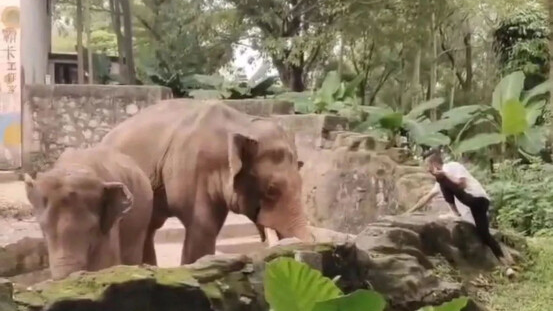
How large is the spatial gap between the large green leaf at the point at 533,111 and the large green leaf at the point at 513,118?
0.46 ft

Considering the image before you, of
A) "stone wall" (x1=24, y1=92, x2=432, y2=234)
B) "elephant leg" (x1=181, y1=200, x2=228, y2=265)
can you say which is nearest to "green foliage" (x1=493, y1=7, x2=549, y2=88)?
"stone wall" (x1=24, y1=92, x2=432, y2=234)

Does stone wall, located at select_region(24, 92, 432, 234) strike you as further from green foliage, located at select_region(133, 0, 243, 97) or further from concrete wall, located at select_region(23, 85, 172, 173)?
green foliage, located at select_region(133, 0, 243, 97)

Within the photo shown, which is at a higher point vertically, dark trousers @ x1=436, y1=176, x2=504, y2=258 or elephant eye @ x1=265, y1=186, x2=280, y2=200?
elephant eye @ x1=265, y1=186, x2=280, y2=200

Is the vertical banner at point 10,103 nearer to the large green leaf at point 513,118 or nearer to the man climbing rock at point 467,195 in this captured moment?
the large green leaf at point 513,118

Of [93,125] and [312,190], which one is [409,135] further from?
[93,125]

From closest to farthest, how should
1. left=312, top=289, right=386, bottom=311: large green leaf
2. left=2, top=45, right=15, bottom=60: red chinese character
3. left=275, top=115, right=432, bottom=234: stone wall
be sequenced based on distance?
left=312, top=289, right=386, bottom=311: large green leaf
left=275, top=115, right=432, bottom=234: stone wall
left=2, top=45, right=15, bottom=60: red chinese character

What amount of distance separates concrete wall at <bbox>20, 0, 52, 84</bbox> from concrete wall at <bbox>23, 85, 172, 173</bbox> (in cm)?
163

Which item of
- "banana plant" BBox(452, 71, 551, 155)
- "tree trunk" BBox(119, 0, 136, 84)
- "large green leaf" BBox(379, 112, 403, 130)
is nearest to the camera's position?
"banana plant" BBox(452, 71, 551, 155)

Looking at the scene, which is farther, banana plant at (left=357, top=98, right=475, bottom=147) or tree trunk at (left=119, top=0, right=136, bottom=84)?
tree trunk at (left=119, top=0, right=136, bottom=84)

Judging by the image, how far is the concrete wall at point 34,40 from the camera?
12109 mm

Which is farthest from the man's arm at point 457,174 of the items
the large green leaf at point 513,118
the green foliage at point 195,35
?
the green foliage at point 195,35

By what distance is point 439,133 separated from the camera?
9297 mm

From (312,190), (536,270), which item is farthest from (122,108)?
(536,270)

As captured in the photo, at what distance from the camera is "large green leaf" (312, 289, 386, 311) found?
1986mm
